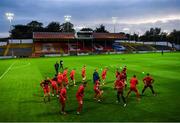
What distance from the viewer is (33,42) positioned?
115 meters

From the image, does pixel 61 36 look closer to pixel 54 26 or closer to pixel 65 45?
pixel 65 45

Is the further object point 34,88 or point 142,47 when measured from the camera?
point 142,47

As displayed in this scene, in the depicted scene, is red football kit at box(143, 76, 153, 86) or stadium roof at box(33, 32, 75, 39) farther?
stadium roof at box(33, 32, 75, 39)

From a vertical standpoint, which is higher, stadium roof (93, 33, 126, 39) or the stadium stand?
stadium roof (93, 33, 126, 39)

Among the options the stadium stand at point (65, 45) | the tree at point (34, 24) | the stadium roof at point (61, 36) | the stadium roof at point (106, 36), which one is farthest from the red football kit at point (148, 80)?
the tree at point (34, 24)

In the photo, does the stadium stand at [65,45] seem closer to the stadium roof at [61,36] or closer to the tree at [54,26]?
the stadium roof at [61,36]

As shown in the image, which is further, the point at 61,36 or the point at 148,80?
the point at 61,36

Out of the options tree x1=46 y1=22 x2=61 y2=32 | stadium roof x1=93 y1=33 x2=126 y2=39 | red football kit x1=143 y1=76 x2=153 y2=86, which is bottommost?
red football kit x1=143 y1=76 x2=153 y2=86

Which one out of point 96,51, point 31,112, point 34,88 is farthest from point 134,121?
point 96,51

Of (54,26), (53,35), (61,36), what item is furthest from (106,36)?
(54,26)

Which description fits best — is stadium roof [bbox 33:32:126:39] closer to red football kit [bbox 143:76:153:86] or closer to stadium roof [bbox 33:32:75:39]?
stadium roof [bbox 33:32:75:39]

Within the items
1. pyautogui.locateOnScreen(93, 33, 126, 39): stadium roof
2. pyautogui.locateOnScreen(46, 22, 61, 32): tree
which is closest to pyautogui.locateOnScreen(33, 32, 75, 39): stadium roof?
pyautogui.locateOnScreen(93, 33, 126, 39): stadium roof

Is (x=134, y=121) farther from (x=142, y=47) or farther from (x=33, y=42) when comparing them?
(x=142, y=47)

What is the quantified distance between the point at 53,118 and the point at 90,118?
7.46 ft
